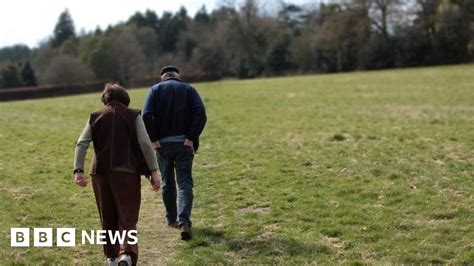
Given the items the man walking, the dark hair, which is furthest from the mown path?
the dark hair

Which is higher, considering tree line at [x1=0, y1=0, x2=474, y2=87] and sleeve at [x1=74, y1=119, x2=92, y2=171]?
tree line at [x1=0, y1=0, x2=474, y2=87]

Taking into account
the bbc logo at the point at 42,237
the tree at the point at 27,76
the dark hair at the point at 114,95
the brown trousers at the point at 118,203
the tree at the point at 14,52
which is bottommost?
the bbc logo at the point at 42,237

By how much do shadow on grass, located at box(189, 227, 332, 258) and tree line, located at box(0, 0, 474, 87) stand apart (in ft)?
172

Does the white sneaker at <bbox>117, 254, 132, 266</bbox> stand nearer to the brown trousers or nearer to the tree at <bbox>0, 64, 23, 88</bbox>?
the brown trousers

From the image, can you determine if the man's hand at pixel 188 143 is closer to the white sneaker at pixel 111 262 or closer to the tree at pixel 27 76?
the white sneaker at pixel 111 262

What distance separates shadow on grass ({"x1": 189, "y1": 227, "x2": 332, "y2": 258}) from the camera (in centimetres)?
645

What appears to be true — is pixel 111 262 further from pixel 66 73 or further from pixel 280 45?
pixel 280 45

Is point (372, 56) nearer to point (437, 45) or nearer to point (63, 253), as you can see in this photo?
point (437, 45)

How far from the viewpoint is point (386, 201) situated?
8.62m

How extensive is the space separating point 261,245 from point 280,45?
2810 inches

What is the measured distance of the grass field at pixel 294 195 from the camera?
650 centimetres

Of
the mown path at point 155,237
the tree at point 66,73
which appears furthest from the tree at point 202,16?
the mown path at point 155,237

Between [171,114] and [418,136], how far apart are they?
33.6ft

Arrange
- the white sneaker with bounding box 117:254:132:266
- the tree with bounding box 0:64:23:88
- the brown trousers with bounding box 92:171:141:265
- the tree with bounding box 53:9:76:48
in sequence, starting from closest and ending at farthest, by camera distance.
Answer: the white sneaker with bounding box 117:254:132:266, the brown trousers with bounding box 92:171:141:265, the tree with bounding box 0:64:23:88, the tree with bounding box 53:9:76:48
